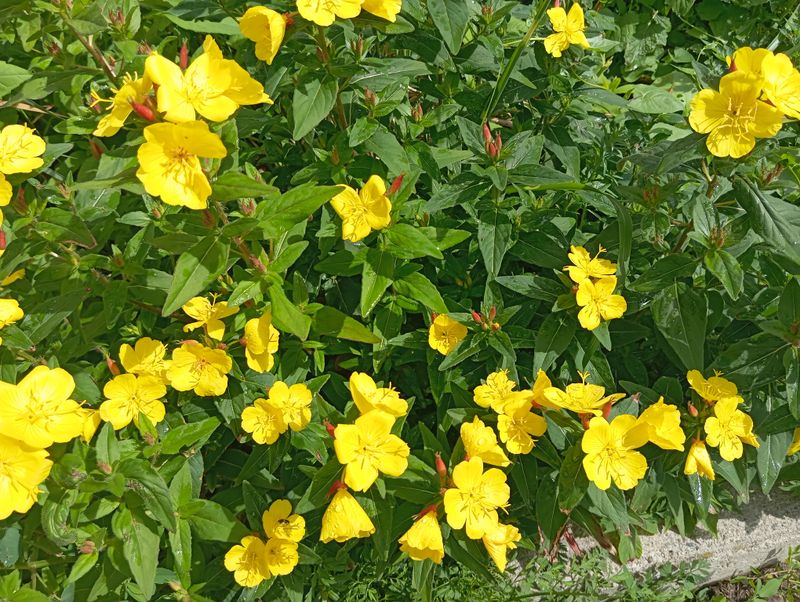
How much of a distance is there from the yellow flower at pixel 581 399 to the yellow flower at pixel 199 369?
1050 millimetres

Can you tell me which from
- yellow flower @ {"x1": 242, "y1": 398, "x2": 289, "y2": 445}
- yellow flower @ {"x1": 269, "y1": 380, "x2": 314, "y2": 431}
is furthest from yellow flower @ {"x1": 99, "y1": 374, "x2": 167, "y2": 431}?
yellow flower @ {"x1": 269, "y1": 380, "x2": 314, "y2": 431}

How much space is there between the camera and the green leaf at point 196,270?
5.37 ft

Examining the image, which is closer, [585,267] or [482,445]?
[482,445]

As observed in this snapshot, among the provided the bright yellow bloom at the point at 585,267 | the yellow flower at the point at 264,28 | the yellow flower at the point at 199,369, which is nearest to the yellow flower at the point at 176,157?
the yellow flower at the point at 264,28

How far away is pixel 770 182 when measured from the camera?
6.34 ft

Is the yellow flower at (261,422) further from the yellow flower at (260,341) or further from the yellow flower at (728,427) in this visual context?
the yellow flower at (728,427)

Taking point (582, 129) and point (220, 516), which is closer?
point (220, 516)

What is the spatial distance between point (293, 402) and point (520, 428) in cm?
75

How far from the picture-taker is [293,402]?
6.88ft

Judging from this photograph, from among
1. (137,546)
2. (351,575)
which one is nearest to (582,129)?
(351,575)

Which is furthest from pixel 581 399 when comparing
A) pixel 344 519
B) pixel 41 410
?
pixel 41 410

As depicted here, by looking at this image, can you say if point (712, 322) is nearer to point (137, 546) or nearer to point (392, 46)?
point (392, 46)

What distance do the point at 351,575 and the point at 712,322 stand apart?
1.70m

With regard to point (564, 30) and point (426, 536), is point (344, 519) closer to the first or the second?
point (426, 536)
